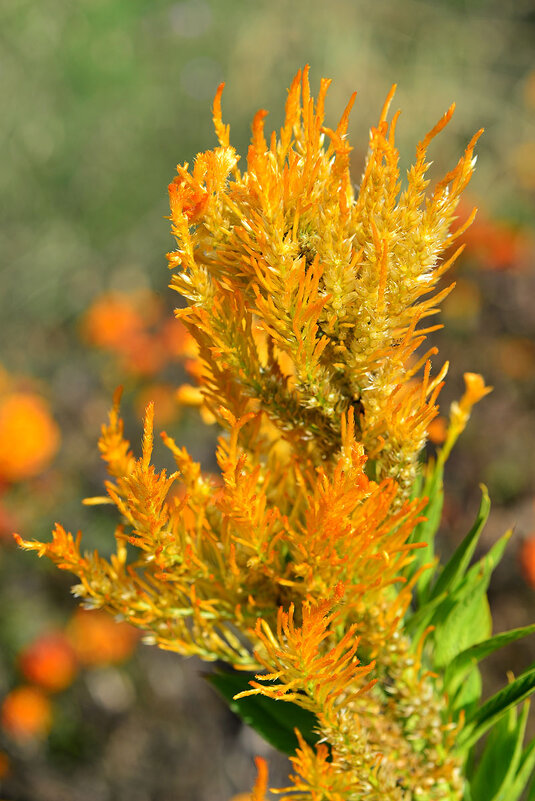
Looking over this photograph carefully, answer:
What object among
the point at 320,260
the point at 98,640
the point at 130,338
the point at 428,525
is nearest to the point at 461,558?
the point at 428,525

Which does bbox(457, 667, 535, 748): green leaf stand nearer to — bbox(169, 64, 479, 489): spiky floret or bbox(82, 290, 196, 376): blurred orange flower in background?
bbox(169, 64, 479, 489): spiky floret

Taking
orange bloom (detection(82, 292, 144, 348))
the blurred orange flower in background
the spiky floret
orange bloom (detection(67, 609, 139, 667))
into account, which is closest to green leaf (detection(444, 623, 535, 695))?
the spiky floret

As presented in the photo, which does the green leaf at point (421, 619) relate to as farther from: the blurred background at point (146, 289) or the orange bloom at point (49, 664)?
the orange bloom at point (49, 664)

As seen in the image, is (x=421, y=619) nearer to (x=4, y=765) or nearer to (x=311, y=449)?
(x=311, y=449)

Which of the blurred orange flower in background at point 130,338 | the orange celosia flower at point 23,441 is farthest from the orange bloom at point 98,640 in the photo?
the blurred orange flower in background at point 130,338

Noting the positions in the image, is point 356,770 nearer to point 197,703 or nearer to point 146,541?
point 146,541

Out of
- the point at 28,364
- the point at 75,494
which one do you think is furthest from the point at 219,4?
the point at 75,494
